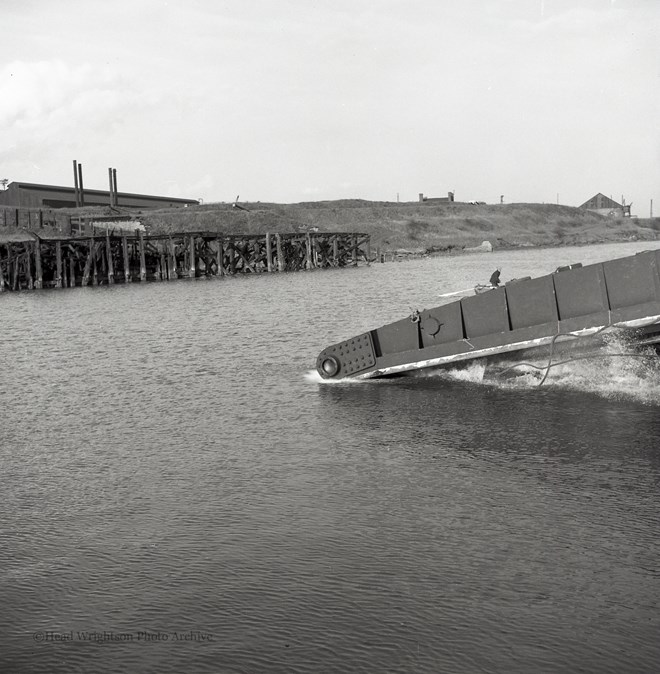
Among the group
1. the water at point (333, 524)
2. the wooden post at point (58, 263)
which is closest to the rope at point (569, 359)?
the water at point (333, 524)

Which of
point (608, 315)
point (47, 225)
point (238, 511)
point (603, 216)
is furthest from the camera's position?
point (603, 216)

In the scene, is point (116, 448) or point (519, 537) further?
point (116, 448)

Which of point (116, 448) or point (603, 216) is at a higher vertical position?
point (603, 216)

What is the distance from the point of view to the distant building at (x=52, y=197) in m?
99.1

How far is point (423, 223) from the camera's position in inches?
5438

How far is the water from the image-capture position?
7.11 meters

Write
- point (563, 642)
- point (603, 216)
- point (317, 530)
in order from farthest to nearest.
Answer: point (603, 216)
point (317, 530)
point (563, 642)

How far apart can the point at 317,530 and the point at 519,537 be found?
2084 millimetres

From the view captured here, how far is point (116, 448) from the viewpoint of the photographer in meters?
13.7

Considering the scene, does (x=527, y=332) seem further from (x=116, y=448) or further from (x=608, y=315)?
(x=116, y=448)

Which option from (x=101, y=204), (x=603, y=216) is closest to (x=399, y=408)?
(x=101, y=204)

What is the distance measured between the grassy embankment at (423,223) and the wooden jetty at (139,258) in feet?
78.6

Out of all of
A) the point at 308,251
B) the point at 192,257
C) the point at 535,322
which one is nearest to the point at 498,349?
the point at 535,322

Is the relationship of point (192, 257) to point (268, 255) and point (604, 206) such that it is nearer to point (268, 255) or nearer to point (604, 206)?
point (268, 255)
